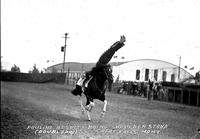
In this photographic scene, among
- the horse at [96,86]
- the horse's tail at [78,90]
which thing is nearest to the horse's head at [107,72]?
the horse at [96,86]

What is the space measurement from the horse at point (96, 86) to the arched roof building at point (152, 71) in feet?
0.34

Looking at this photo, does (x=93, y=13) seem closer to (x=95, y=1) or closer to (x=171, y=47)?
(x=95, y=1)

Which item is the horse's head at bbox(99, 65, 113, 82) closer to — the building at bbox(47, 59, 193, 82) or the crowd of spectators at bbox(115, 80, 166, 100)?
the building at bbox(47, 59, 193, 82)

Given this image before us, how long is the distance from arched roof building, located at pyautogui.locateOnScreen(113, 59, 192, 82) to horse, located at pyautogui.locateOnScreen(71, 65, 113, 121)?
0.34 feet

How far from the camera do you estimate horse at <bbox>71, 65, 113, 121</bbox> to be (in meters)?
2.63

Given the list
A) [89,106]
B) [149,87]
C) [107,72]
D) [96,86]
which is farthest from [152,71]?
[89,106]

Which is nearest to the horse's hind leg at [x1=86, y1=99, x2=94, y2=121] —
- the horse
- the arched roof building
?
the horse

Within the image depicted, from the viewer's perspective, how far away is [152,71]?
2693 mm

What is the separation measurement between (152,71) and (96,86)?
61cm

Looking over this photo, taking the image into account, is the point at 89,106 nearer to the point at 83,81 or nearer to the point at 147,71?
the point at 83,81

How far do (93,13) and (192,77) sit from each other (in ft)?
5.05

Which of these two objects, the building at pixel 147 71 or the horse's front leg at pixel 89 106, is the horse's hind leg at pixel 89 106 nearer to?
the horse's front leg at pixel 89 106

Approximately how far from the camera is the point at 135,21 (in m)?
2.74

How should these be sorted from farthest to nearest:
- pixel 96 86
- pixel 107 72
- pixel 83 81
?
pixel 83 81 → pixel 96 86 → pixel 107 72
